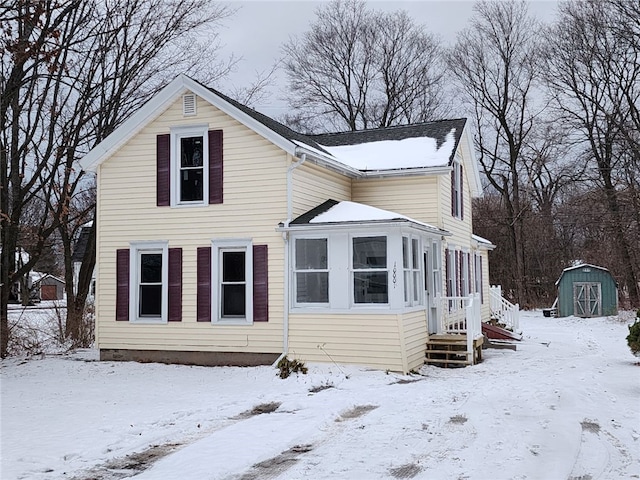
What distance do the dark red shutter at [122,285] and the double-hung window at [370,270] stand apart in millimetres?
5439

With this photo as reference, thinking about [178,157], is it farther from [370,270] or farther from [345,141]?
[345,141]

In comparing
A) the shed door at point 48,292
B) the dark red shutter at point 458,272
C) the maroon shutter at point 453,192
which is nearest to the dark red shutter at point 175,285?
the maroon shutter at point 453,192

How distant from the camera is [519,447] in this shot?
7.59 metres

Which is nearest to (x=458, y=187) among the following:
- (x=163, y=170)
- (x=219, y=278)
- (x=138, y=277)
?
(x=219, y=278)

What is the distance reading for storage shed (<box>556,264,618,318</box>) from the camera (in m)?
29.2

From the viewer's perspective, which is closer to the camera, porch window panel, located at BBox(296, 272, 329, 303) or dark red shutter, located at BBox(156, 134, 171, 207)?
porch window panel, located at BBox(296, 272, 329, 303)

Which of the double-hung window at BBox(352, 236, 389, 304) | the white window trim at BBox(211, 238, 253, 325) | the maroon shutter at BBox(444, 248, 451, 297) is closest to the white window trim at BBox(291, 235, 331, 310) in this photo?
the double-hung window at BBox(352, 236, 389, 304)

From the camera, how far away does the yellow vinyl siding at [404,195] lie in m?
16.0

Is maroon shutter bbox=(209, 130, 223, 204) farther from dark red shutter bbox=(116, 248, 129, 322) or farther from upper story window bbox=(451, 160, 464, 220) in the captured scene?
upper story window bbox=(451, 160, 464, 220)

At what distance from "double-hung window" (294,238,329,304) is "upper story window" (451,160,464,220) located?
17.9 ft

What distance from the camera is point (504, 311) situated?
74.8ft

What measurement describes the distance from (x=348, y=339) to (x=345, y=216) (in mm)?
2590

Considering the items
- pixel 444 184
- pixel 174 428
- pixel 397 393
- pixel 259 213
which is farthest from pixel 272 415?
pixel 444 184

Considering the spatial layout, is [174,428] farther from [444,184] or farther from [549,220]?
[549,220]
